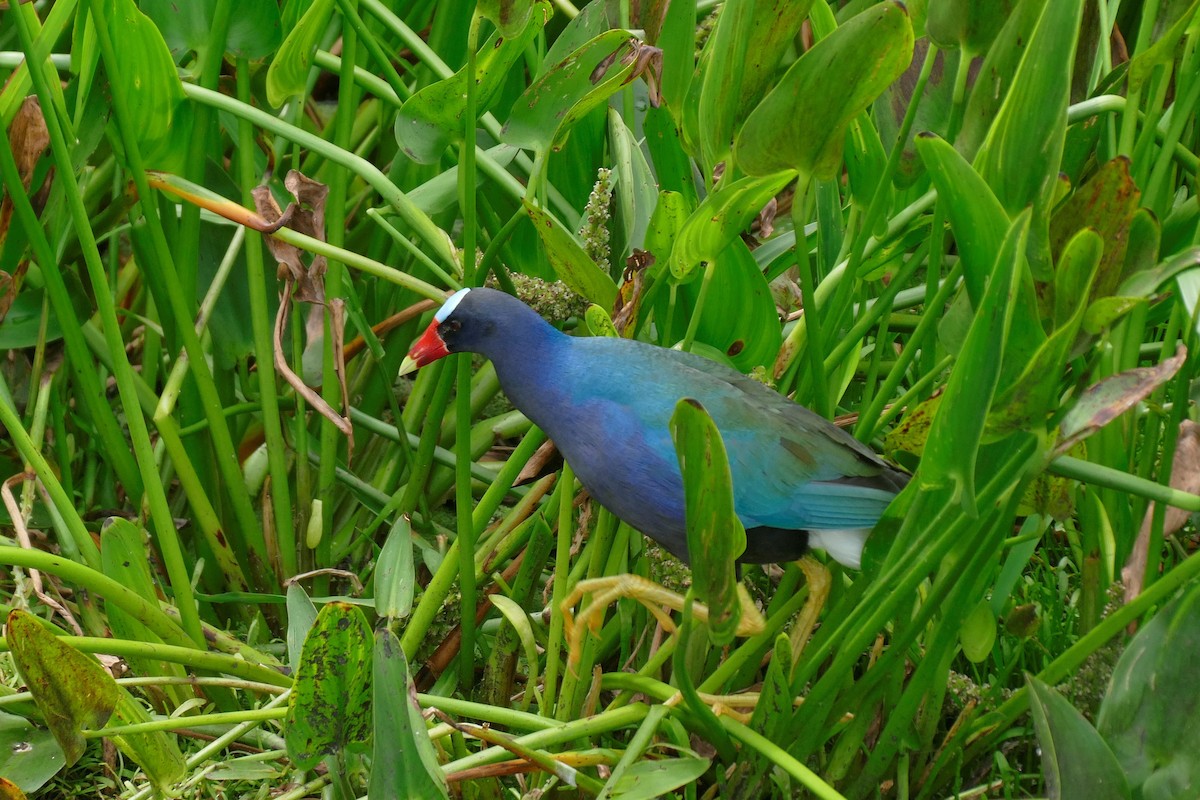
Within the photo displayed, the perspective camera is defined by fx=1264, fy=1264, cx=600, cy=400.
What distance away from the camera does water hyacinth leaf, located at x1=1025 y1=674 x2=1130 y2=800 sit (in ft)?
2.92

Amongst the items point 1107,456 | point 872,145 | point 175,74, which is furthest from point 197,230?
point 1107,456

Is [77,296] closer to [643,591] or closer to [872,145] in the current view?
[643,591]

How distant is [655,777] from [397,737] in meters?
0.24

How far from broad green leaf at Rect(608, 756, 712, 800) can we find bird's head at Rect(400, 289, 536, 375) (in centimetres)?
45

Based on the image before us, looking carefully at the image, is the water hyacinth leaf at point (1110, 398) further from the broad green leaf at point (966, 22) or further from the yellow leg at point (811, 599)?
the yellow leg at point (811, 599)

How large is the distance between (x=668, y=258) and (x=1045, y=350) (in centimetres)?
45

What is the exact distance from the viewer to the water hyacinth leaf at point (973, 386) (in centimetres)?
74

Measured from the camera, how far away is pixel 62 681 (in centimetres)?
102

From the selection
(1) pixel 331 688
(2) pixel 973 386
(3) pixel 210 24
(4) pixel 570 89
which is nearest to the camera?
(2) pixel 973 386

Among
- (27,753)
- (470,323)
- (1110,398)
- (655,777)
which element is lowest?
(27,753)

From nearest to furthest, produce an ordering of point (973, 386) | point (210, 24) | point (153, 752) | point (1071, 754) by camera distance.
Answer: point (973, 386) < point (1071, 754) < point (153, 752) < point (210, 24)

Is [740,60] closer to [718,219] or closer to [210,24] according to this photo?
[718,219]

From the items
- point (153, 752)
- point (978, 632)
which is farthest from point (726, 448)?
point (153, 752)

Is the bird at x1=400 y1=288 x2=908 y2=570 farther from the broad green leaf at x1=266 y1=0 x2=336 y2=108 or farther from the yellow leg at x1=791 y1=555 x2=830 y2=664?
the broad green leaf at x1=266 y1=0 x2=336 y2=108
